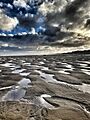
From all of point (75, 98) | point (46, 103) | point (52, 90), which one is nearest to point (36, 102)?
point (46, 103)

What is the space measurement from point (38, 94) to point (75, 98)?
62.6 inches

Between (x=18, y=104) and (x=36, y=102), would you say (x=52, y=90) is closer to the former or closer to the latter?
(x=36, y=102)

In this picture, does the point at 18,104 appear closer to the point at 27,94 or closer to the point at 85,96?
the point at 27,94

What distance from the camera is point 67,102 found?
734 centimetres

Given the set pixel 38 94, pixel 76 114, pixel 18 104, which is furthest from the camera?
pixel 38 94

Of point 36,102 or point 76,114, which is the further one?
point 36,102

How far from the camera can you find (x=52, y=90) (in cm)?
951

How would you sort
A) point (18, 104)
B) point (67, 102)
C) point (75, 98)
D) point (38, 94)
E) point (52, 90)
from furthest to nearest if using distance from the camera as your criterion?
point (52, 90) → point (38, 94) → point (75, 98) → point (67, 102) → point (18, 104)

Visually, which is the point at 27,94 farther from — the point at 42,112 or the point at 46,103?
the point at 42,112

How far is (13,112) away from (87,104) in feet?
8.48

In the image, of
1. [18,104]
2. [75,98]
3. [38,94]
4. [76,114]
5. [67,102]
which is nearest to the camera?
[76,114]

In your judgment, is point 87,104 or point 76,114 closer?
point 76,114

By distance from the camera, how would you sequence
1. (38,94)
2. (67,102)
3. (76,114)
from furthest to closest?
(38,94) → (67,102) → (76,114)

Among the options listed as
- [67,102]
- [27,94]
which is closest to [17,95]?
[27,94]
